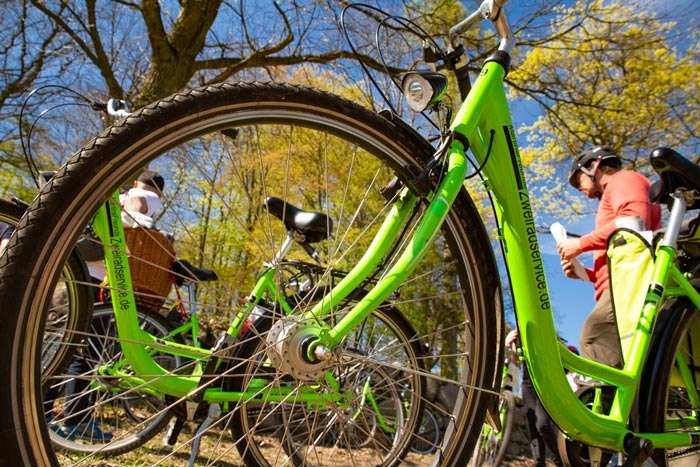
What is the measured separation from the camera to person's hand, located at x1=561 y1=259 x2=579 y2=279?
106 inches

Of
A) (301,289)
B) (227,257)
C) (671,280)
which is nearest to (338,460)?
(301,289)

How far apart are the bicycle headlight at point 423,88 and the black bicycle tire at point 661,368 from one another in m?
1.12

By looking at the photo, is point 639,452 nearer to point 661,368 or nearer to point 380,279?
point 661,368

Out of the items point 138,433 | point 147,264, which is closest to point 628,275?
point 147,264

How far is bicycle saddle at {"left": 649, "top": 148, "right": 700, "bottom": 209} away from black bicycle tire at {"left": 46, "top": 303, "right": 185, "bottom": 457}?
210 cm

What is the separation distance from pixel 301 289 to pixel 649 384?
130cm

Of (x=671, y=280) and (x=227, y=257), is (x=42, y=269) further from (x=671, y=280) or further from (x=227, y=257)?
(x=227, y=257)

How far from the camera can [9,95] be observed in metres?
7.71

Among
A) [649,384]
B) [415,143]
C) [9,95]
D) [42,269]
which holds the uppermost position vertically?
[9,95]

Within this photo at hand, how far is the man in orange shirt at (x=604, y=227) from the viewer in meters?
2.45

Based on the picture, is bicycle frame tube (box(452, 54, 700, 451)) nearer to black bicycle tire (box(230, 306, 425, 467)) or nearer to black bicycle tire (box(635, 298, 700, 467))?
black bicycle tire (box(635, 298, 700, 467))

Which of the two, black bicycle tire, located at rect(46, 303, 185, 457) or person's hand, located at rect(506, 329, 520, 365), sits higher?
person's hand, located at rect(506, 329, 520, 365)

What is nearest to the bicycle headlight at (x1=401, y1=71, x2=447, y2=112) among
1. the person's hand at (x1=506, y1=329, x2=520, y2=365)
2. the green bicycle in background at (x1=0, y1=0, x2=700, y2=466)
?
the green bicycle in background at (x1=0, y1=0, x2=700, y2=466)

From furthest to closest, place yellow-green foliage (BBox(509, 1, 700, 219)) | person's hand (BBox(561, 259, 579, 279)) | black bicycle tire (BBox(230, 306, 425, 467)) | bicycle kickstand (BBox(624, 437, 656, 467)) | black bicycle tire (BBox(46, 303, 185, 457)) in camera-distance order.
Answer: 1. yellow-green foliage (BBox(509, 1, 700, 219))
2. person's hand (BBox(561, 259, 579, 279))
3. black bicycle tire (BBox(46, 303, 185, 457))
4. black bicycle tire (BBox(230, 306, 425, 467))
5. bicycle kickstand (BBox(624, 437, 656, 467))
